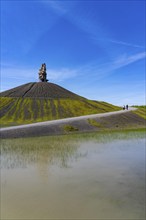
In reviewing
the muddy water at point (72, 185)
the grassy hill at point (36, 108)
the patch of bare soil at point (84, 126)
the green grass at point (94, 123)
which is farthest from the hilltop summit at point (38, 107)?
the muddy water at point (72, 185)

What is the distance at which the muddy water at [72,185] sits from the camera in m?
16.1

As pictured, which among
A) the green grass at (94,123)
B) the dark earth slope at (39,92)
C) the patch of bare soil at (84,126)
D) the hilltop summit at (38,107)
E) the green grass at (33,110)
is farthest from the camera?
the dark earth slope at (39,92)

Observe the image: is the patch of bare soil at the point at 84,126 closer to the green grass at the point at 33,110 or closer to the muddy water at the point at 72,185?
the muddy water at the point at 72,185

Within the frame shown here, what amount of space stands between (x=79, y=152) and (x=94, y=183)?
14.5 metres

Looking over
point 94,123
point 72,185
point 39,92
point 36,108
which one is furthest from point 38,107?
point 72,185

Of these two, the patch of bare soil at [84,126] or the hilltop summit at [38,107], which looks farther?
the hilltop summit at [38,107]

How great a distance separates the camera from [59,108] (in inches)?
4643

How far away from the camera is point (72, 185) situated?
21.3 metres

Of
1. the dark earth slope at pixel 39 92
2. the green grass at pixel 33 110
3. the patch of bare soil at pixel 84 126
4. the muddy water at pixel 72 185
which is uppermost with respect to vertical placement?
the dark earth slope at pixel 39 92

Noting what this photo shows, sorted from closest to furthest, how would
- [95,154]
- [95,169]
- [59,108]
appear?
[95,169] < [95,154] < [59,108]

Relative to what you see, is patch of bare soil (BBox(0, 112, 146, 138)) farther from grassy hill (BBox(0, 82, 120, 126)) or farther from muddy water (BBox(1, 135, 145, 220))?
grassy hill (BBox(0, 82, 120, 126))

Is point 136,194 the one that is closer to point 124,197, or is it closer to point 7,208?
point 124,197

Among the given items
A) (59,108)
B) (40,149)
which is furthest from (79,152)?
(59,108)

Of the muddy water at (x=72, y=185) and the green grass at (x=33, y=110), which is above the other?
the green grass at (x=33, y=110)
